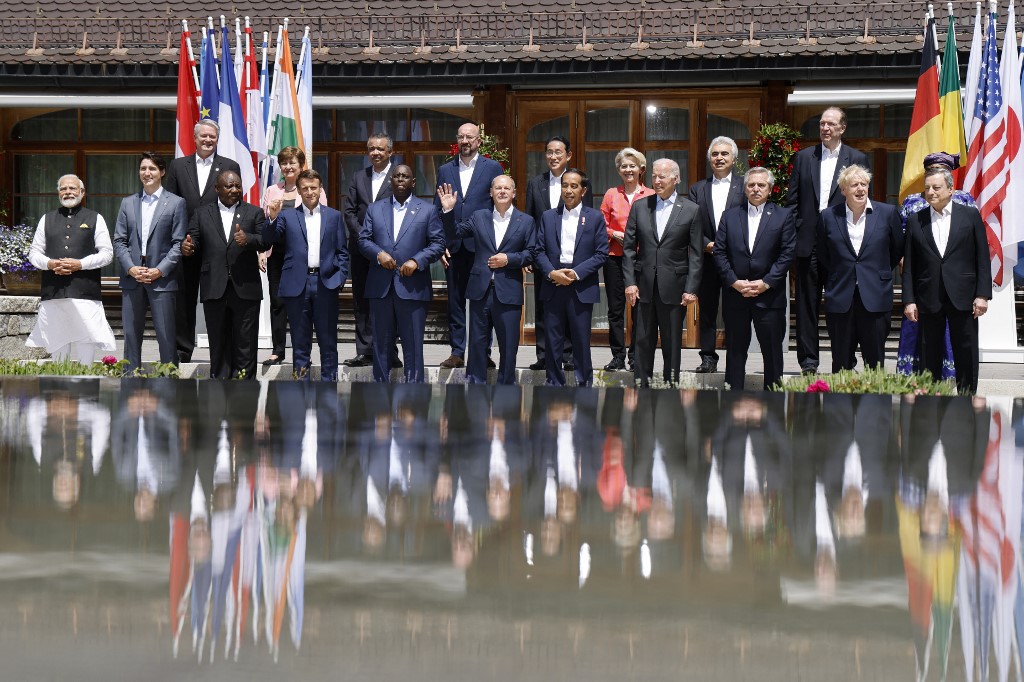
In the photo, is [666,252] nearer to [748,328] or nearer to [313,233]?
[748,328]

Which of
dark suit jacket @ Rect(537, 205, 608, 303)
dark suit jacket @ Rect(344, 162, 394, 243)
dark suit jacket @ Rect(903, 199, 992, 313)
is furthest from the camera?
dark suit jacket @ Rect(344, 162, 394, 243)

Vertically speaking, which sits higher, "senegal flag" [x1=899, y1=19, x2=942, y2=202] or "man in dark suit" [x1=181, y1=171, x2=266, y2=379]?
"senegal flag" [x1=899, y1=19, x2=942, y2=202]

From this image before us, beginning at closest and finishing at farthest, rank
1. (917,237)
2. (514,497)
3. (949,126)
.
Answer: (514,497)
(917,237)
(949,126)

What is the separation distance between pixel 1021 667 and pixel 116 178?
50.4 feet

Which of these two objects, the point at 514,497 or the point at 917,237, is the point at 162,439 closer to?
the point at 514,497

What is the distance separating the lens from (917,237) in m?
8.77

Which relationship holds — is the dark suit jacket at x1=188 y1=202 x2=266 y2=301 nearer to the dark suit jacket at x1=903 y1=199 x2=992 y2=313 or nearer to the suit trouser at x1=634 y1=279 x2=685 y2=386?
the suit trouser at x1=634 y1=279 x2=685 y2=386

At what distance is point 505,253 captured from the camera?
947 centimetres

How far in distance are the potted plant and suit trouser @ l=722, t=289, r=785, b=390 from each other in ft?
28.3

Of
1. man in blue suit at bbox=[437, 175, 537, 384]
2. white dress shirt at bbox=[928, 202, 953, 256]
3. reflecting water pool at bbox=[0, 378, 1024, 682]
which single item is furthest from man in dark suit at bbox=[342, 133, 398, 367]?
reflecting water pool at bbox=[0, 378, 1024, 682]

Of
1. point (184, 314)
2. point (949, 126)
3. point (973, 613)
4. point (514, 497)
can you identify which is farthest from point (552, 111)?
point (973, 613)

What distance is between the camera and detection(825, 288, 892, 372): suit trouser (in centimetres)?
912

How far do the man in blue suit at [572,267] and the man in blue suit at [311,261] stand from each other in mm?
1508

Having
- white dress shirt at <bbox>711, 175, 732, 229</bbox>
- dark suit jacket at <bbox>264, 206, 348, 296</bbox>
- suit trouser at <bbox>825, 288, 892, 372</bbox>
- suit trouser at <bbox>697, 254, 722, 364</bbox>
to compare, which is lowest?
suit trouser at <bbox>825, 288, 892, 372</bbox>
